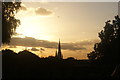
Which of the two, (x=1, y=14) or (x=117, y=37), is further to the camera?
(x=117, y=37)

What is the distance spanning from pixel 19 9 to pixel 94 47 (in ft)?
137

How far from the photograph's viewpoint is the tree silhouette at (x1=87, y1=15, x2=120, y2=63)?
6246 cm

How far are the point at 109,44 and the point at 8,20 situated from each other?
39104mm

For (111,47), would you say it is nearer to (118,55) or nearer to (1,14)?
(118,55)

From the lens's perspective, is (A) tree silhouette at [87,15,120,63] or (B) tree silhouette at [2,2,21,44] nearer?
(B) tree silhouette at [2,2,21,44]

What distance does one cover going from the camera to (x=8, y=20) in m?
34.7

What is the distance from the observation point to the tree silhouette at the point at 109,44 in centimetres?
6246

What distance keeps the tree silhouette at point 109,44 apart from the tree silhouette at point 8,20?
3372 centimetres

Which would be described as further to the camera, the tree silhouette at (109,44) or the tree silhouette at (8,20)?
the tree silhouette at (109,44)

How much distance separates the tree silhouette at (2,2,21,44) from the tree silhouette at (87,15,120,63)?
33.7 meters

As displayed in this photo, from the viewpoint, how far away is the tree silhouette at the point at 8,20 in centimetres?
3325

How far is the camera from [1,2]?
32.2 m

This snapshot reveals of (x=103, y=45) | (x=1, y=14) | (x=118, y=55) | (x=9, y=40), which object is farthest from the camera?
(x=103, y=45)

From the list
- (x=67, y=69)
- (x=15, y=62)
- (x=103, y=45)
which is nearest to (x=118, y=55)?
(x=103, y=45)
